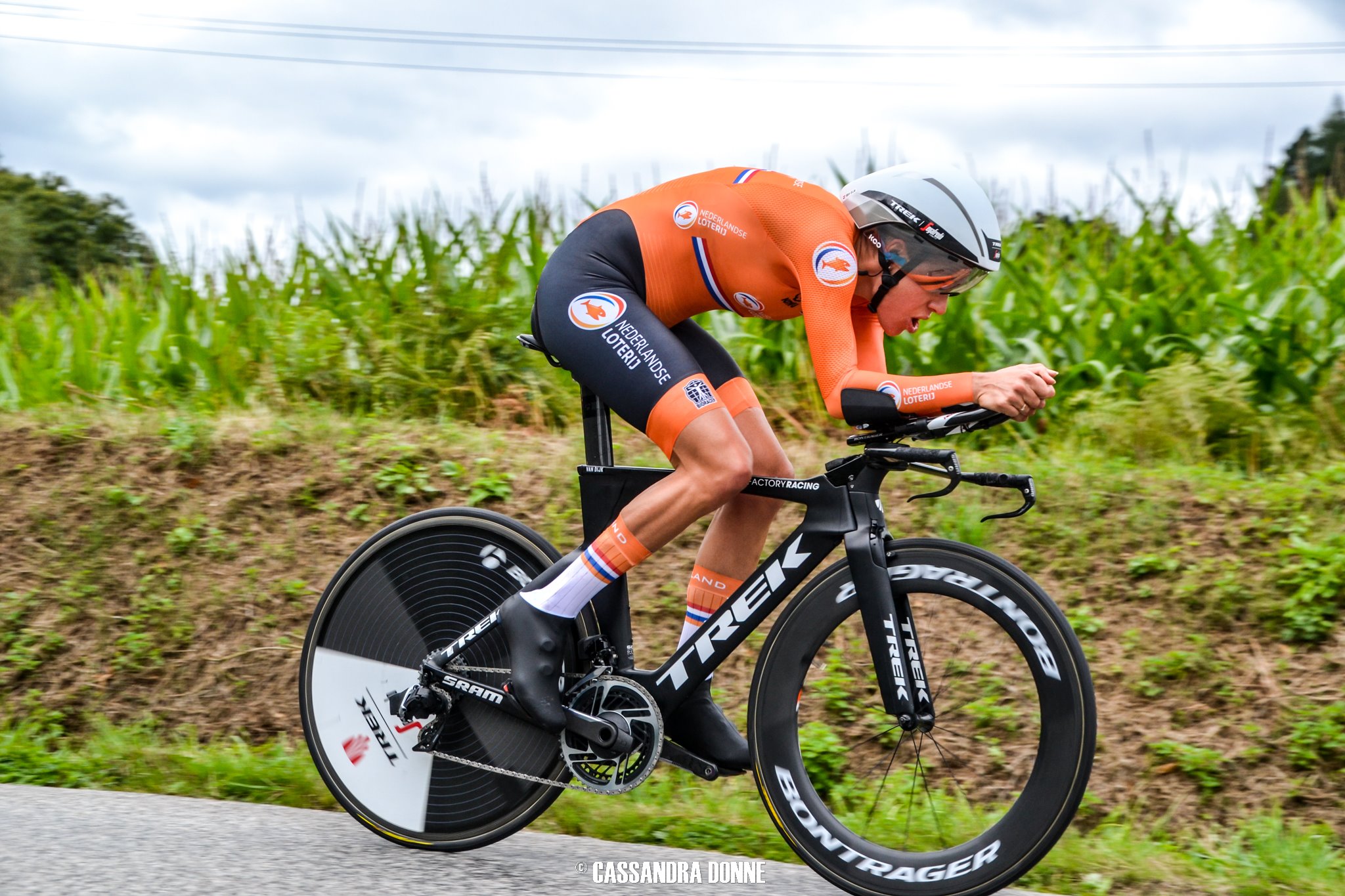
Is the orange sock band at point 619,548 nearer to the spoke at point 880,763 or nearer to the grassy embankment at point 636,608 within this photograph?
the spoke at point 880,763

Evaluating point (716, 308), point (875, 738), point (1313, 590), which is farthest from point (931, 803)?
point (1313, 590)

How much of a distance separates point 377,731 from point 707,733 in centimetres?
105

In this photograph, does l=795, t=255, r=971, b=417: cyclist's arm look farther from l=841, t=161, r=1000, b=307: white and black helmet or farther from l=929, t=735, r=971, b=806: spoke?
l=929, t=735, r=971, b=806: spoke

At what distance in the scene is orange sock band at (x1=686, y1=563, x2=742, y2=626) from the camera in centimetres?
339

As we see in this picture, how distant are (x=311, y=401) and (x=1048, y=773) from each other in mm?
4912

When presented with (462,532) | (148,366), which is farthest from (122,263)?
(462,532)

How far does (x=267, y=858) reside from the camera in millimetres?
3207

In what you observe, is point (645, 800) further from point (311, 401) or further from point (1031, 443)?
point (311, 401)

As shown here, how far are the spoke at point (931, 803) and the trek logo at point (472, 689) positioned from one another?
116 cm

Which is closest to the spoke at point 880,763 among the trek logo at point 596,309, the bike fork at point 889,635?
the bike fork at point 889,635

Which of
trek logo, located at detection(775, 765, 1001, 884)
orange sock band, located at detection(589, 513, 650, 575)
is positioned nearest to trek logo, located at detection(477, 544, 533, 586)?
orange sock band, located at detection(589, 513, 650, 575)

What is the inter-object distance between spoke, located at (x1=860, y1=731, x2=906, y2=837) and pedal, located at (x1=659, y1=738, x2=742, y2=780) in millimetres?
368

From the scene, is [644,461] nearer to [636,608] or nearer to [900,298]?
[636,608]

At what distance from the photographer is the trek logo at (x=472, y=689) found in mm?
3363
